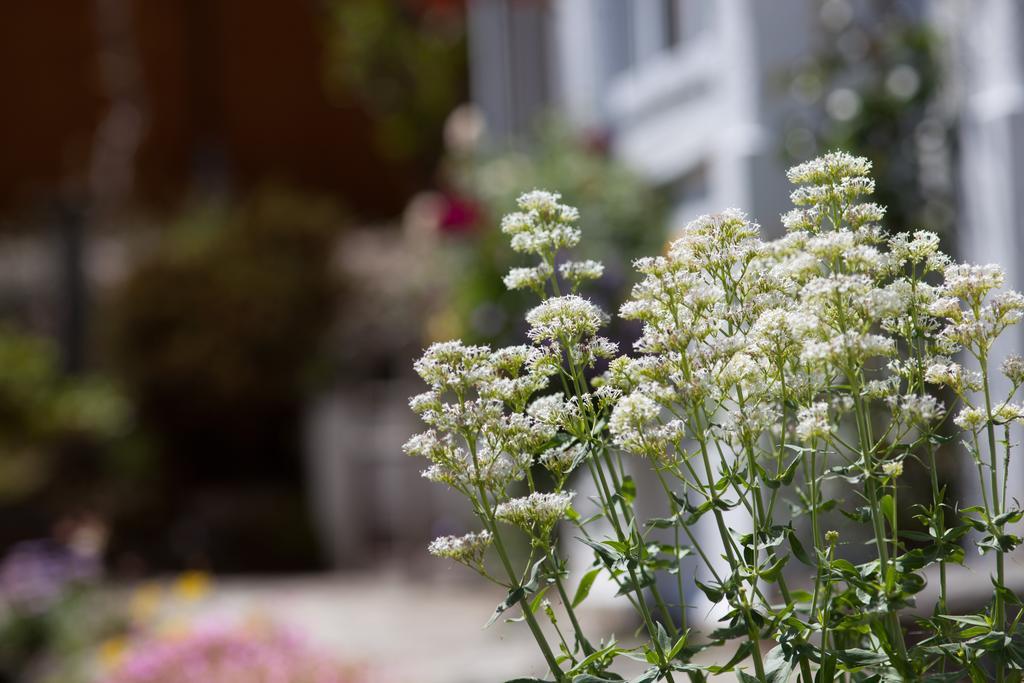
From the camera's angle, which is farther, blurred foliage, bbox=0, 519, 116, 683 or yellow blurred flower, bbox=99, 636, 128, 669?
blurred foliage, bbox=0, 519, 116, 683

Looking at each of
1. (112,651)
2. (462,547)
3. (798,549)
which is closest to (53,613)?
(112,651)

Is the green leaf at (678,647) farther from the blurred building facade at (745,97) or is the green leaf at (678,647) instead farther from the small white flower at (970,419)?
the blurred building facade at (745,97)

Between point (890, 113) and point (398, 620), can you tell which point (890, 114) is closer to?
point (890, 113)

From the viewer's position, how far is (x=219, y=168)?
12734 millimetres

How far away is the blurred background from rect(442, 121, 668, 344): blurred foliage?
0.02m

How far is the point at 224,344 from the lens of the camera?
8641 millimetres

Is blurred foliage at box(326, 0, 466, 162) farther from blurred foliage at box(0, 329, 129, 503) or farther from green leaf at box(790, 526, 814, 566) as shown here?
green leaf at box(790, 526, 814, 566)

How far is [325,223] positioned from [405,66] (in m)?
2.63

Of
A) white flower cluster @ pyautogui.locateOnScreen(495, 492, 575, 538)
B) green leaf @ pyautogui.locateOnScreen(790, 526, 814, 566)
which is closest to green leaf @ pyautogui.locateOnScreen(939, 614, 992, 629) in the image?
green leaf @ pyautogui.locateOnScreen(790, 526, 814, 566)

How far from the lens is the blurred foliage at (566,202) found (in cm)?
469

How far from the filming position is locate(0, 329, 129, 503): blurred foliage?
775 cm

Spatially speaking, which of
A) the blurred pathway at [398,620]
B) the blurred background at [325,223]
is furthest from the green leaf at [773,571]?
the blurred background at [325,223]

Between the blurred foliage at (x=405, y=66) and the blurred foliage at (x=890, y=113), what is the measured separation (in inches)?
296

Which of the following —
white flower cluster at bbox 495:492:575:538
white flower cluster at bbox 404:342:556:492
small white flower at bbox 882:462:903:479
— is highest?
white flower cluster at bbox 404:342:556:492
